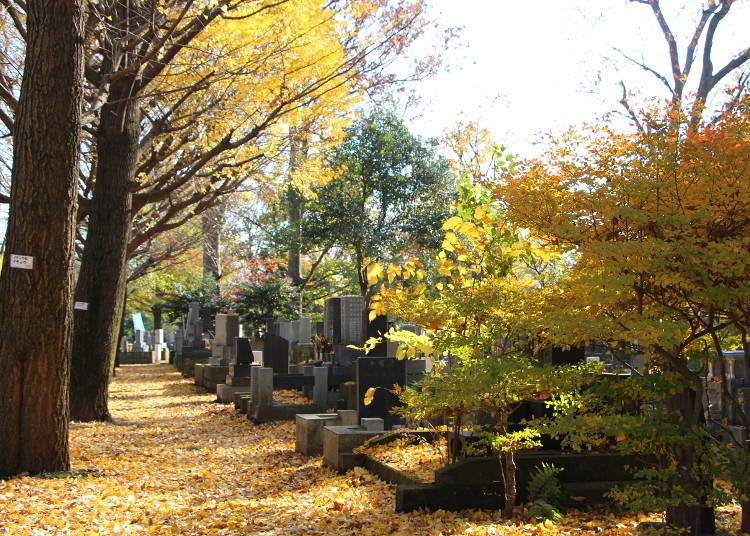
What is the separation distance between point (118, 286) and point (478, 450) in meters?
8.09

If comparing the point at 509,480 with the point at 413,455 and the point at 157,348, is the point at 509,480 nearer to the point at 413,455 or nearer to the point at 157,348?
the point at 413,455

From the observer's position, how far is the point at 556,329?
4.76m

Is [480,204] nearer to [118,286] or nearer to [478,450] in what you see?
[478,450]

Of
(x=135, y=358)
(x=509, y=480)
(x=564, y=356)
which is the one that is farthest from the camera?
(x=135, y=358)

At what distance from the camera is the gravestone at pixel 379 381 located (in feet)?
29.8

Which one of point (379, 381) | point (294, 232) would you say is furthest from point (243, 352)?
point (294, 232)

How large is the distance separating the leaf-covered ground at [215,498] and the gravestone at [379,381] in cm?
95

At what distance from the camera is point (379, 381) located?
9180mm

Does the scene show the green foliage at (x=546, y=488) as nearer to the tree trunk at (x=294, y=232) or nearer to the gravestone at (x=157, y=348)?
the tree trunk at (x=294, y=232)

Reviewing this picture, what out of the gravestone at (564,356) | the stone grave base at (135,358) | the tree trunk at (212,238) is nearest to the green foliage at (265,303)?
the tree trunk at (212,238)

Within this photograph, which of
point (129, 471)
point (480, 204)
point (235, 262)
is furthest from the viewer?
point (235, 262)

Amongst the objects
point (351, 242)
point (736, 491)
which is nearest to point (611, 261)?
point (736, 491)

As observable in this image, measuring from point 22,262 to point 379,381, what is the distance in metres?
4.33

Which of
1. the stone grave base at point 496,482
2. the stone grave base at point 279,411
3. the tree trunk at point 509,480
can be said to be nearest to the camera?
the tree trunk at point 509,480
